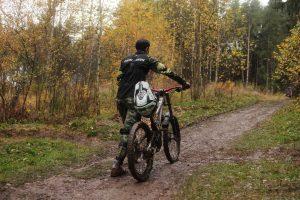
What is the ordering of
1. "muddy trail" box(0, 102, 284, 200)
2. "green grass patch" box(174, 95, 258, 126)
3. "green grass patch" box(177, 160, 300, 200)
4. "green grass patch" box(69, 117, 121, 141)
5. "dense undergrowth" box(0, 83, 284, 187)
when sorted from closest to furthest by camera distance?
"green grass patch" box(177, 160, 300, 200) < "muddy trail" box(0, 102, 284, 200) < "dense undergrowth" box(0, 83, 284, 187) < "green grass patch" box(69, 117, 121, 141) < "green grass patch" box(174, 95, 258, 126)

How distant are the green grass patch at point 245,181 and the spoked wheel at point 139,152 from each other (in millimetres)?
737

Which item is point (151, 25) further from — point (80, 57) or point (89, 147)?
point (89, 147)

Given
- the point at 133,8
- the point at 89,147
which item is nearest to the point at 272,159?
the point at 89,147

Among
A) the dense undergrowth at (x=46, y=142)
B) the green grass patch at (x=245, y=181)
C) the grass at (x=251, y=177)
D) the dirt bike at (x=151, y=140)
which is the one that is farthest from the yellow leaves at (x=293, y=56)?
the dirt bike at (x=151, y=140)

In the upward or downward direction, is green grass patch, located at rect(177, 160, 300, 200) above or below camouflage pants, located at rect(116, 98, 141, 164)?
below

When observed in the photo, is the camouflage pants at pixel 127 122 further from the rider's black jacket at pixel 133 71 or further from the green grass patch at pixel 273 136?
the green grass patch at pixel 273 136

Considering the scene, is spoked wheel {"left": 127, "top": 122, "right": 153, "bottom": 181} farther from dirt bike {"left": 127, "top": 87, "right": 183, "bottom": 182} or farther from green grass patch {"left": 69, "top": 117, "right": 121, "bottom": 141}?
green grass patch {"left": 69, "top": 117, "right": 121, "bottom": 141}

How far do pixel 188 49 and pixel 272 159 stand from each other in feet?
60.6

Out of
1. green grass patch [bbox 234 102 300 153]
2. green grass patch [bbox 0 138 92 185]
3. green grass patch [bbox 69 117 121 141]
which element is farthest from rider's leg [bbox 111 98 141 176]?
green grass patch [bbox 69 117 121 141]

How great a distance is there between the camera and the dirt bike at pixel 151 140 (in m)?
6.46

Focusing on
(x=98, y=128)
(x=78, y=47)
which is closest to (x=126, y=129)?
(x=98, y=128)

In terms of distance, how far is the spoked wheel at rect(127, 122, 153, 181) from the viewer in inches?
252

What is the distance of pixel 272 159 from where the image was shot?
846 centimetres

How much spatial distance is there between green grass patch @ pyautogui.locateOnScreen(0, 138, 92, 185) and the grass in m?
2.73
